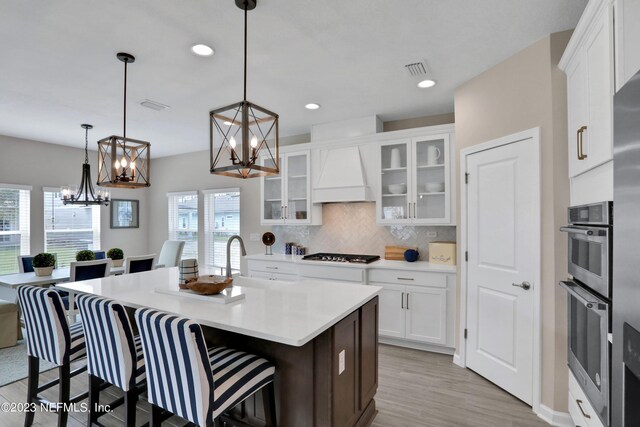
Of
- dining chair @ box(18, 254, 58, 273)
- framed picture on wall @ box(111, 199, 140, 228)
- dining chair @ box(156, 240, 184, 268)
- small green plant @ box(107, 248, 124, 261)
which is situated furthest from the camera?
framed picture on wall @ box(111, 199, 140, 228)

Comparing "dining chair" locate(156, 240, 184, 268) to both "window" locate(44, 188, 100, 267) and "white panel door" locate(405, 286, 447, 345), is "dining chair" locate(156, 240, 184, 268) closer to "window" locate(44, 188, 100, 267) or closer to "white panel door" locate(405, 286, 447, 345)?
"window" locate(44, 188, 100, 267)

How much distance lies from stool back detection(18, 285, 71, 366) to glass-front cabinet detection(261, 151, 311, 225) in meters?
2.95

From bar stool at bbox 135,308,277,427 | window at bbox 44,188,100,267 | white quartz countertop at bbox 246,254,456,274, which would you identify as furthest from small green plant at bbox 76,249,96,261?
bar stool at bbox 135,308,277,427

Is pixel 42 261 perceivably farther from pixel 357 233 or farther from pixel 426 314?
pixel 426 314

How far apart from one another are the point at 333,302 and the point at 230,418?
0.97 metres

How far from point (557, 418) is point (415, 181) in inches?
97.0

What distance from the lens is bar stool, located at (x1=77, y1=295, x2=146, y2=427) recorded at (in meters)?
1.71

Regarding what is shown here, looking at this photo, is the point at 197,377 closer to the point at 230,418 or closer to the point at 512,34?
the point at 230,418

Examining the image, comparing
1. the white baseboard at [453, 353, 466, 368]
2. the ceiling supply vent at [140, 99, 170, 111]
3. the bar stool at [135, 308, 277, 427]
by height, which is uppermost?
the ceiling supply vent at [140, 99, 170, 111]

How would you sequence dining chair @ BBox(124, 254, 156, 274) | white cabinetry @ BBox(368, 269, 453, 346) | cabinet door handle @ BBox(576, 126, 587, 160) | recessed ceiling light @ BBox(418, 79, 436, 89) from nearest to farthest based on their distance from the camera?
cabinet door handle @ BBox(576, 126, 587, 160), recessed ceiling light @ BBox(418, 79, 436, 89), white cabinetry @ BBox(368, 269, 453, 346), dining chair @ BBox(124, 254, 156, 274)

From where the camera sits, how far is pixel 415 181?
385 centimetres

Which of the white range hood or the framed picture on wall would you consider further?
the framed picture on wall

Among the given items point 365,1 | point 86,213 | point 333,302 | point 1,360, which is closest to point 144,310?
point 333,302

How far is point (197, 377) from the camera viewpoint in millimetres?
1416
